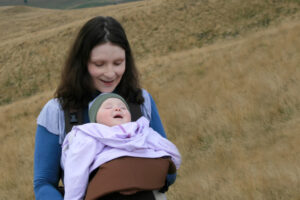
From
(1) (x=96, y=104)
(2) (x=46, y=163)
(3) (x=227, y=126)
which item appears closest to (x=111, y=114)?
(1) (x=96, y=104)

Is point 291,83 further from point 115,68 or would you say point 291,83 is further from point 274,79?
point 115,68

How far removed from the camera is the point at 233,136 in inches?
218

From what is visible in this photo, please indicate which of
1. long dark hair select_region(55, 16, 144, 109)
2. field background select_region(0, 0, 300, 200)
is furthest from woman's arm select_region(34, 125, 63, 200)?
field background select_region(0, 0, 300, 200)

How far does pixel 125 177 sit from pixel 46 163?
0.50m

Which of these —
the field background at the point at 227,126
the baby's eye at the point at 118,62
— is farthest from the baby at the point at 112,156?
the field background at the point at 227,126

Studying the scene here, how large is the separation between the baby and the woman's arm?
0.07 metres

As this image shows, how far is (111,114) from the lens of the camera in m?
2.04

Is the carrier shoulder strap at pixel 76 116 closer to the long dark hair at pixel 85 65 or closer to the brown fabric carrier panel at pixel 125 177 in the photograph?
the long dark hair at pixel 85 65

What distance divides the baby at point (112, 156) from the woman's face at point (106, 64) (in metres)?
0.20

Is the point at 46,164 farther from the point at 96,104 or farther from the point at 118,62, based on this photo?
the point at 118,62

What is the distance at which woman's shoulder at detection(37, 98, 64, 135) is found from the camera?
78.5 inches

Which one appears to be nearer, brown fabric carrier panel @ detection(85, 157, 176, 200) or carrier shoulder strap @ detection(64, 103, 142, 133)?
brown fabric carrier panel @ detection(85, 157, 176, 200)

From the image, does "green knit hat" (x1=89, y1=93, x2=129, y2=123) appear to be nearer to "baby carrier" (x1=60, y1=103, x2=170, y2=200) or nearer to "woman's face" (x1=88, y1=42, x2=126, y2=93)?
"woman's face" (x1=88, y1=42, x2=126, y2=93)

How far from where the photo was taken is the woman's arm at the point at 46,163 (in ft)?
6.44
